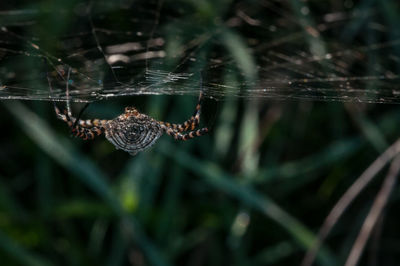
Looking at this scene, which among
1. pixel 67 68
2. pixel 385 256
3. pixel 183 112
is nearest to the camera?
pixel 67 68

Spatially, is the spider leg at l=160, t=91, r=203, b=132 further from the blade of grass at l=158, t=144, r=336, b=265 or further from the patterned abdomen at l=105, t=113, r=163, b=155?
the blade of grass at l=158, t=144, r=336, b=265

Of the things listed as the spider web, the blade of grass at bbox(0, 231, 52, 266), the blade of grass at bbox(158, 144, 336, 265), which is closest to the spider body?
the spider web

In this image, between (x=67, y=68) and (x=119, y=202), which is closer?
(x=67, y=68)

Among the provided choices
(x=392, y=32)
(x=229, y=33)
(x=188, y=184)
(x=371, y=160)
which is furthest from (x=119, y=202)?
(x=392, y=32)

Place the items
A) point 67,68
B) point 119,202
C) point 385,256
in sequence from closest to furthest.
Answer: point 67,68 < point 119,202 < point 385,256

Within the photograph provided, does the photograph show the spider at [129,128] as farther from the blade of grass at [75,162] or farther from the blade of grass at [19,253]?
the blade of grass at [19,253]

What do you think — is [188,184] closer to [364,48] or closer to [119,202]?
[119,202]

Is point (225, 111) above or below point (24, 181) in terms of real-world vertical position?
above

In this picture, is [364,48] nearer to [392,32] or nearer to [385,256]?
[392,32]

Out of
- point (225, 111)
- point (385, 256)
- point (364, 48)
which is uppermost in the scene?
point (364, 48)
